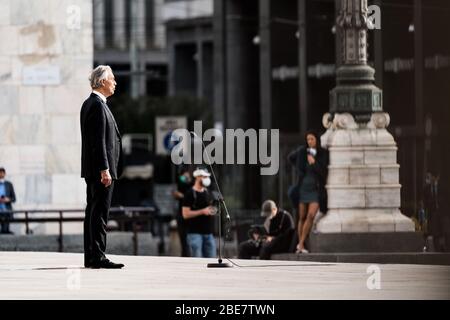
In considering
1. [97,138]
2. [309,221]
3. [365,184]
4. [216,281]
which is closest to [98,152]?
[97,138]

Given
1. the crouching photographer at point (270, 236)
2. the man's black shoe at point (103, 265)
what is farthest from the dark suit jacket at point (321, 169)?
the man's black shoe at point (103, 265)

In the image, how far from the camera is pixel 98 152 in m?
16.6

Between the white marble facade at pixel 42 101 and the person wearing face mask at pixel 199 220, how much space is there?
3520 mm

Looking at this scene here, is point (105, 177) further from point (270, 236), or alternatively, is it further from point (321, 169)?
point (270, 236)

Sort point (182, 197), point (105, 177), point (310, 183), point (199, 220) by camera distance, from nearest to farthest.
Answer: point (105, 177) → point (310, 183) → point (199, 220) → point (182, 197)

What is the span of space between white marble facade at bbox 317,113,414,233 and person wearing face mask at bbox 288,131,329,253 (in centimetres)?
64

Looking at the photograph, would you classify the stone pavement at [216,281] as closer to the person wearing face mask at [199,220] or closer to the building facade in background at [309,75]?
the person wearing face mask at [199,220]

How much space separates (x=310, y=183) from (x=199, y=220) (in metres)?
2.11

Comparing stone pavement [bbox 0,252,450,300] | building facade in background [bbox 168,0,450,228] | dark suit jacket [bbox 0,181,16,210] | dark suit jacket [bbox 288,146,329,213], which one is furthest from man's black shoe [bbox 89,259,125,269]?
building facade in background [bbox 168,0,450,228]

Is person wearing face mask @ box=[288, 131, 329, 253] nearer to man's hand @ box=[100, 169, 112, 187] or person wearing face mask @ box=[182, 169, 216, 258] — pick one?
person wearing face mask @ box=[182, 169, 216, 258]

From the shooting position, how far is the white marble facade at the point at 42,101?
29.4m

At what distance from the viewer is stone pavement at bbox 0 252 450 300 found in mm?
13492
